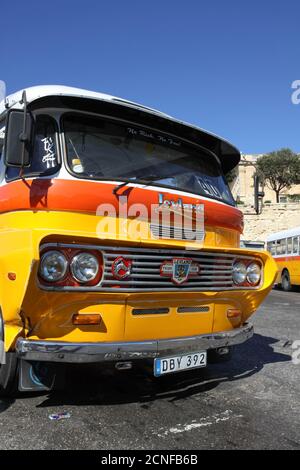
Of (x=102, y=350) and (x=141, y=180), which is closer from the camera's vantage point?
(x=102, y=350)

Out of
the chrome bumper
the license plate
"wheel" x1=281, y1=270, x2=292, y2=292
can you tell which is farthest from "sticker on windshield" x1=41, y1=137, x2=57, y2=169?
"wheel" x1=281, y1=270, x2=292, y2=292

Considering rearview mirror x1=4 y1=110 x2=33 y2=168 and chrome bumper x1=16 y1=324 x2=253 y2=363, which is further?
rearview mirror x1=4 y1=110 x2=33 y2=168

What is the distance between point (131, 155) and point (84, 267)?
1290 millimetres

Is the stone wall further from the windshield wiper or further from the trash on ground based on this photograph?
the trash on ground

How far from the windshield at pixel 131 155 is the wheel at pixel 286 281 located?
15.5m

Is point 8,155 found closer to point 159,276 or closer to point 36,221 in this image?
point 36,221

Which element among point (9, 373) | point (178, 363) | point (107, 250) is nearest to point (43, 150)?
point (107, 250)

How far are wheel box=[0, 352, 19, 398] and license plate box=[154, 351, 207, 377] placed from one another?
1133mm

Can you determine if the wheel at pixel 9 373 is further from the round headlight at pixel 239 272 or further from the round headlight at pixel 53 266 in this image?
the round headlight at pixel 239 272

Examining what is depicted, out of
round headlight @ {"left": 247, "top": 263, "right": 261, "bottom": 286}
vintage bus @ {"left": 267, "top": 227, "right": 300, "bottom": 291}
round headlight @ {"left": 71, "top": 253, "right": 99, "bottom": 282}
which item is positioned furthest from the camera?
vintage bus @ {"left": 267, "top": 227, "right": 300, "bottom": 291}

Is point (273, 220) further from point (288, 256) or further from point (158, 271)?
point (158, 271)

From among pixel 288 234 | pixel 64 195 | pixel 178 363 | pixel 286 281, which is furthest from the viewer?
pixel 288 234

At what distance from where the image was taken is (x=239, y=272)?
15.1 feet

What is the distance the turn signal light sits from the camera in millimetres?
3564
